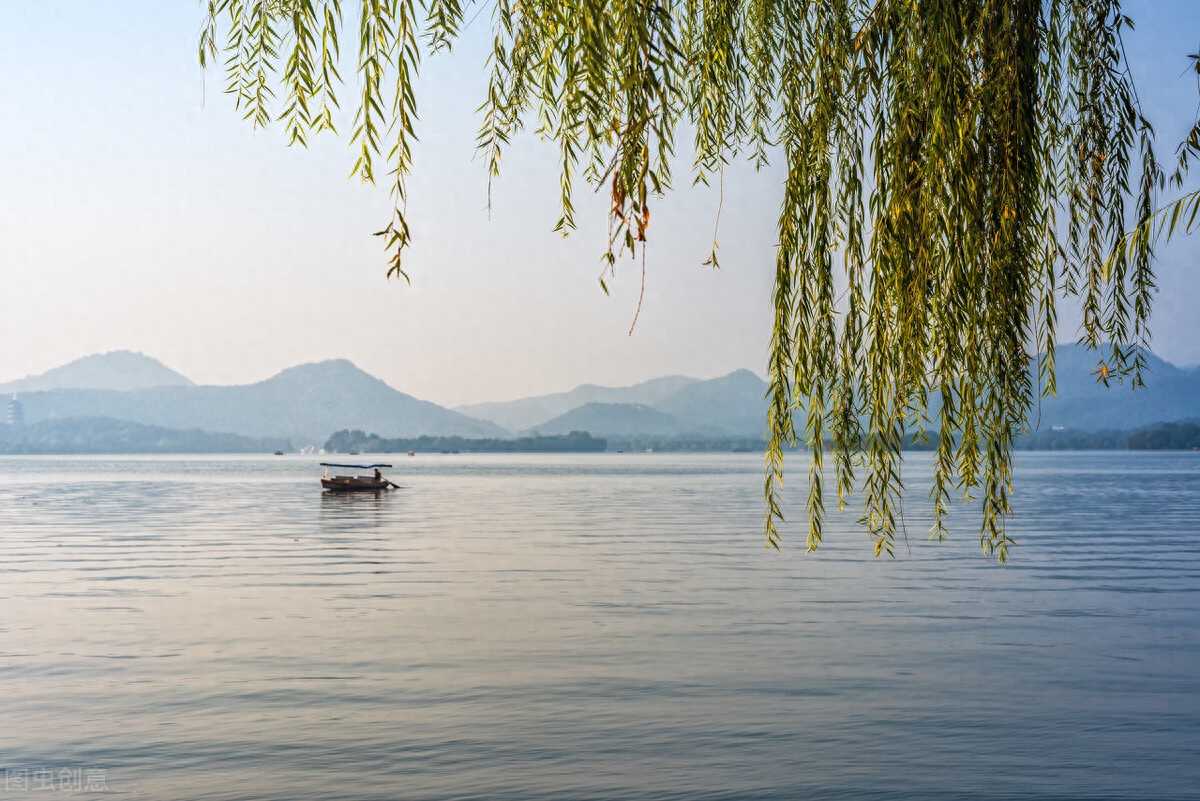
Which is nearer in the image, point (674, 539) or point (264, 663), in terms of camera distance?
point (264, 663)

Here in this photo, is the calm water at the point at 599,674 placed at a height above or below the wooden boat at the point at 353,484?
below

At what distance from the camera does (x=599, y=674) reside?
17.7m

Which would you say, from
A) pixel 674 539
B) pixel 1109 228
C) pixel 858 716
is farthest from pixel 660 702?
pixel 674 539

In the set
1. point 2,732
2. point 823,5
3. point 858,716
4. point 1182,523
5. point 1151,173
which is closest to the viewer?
point 823,5

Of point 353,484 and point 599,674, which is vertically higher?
point 353,484

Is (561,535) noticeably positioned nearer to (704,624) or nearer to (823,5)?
(704,624)

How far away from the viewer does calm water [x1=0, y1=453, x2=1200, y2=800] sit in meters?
12.4

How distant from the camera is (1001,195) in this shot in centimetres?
455

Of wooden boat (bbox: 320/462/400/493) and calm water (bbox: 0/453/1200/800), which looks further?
wooden boat (bbox: 320/462/400/493)

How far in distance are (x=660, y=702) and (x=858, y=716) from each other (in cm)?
270

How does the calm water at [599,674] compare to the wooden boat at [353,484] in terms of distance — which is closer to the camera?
the calm water at [599,674]

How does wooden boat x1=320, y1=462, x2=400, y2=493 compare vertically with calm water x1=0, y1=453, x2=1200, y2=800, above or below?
above

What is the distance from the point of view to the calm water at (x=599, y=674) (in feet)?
40.6

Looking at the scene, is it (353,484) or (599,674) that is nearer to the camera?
(599,674)
